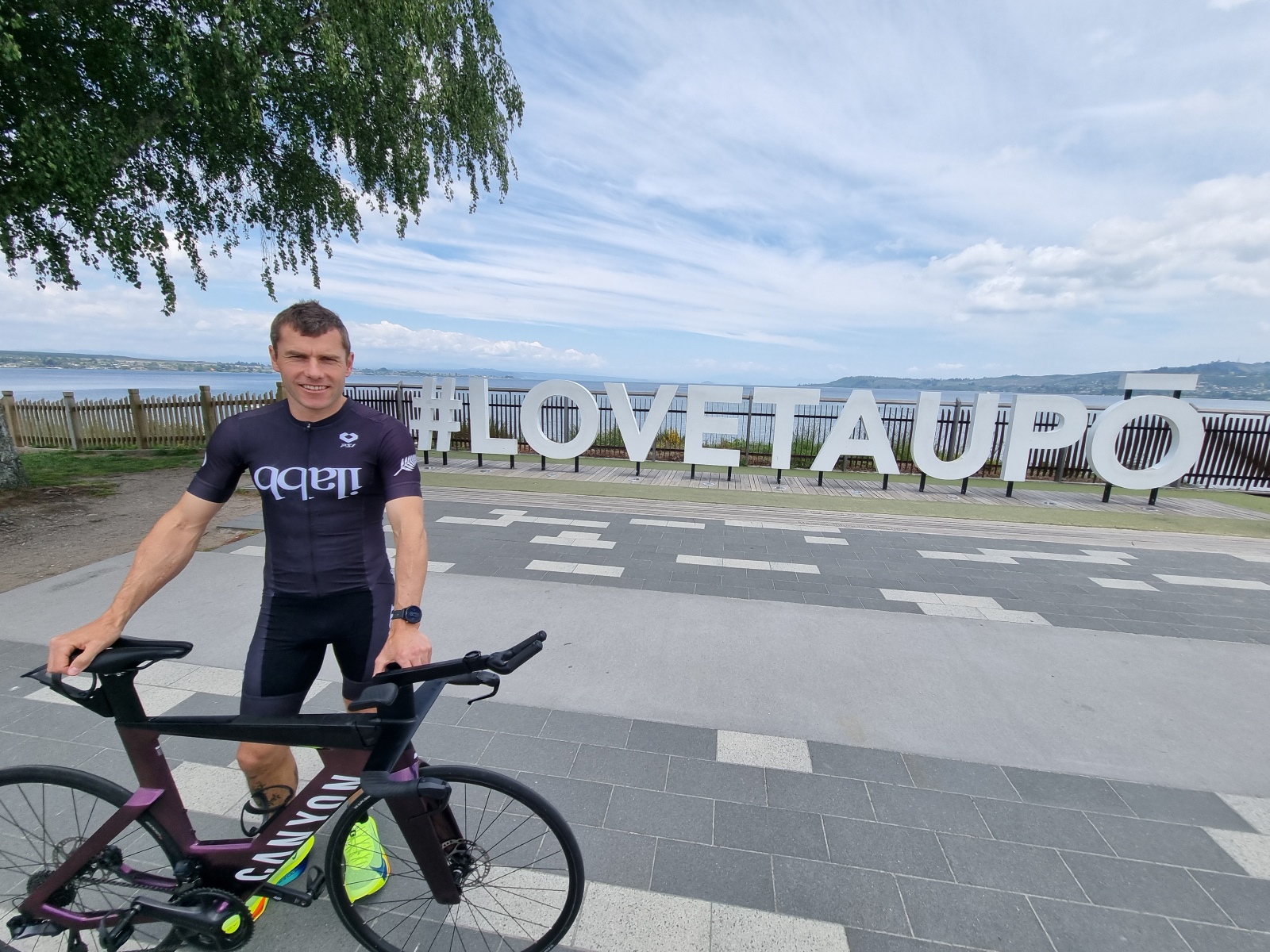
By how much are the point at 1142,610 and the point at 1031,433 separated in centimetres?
554

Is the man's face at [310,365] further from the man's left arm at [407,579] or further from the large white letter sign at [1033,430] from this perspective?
the large white letter sign at [1033,430]

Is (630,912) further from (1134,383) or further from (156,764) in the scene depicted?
(1134,383)

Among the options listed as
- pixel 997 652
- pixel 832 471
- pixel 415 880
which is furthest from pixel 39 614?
pixel 832 471

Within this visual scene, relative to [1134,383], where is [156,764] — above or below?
below

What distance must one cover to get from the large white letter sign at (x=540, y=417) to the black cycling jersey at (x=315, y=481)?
900 centimetres

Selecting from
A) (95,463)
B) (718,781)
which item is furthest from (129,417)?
(718,781)

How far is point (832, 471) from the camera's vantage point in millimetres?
12422

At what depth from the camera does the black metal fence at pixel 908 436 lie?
10656 millimetres

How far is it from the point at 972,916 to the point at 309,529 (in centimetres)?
278

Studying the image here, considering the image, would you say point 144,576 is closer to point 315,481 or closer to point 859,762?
point 315,481

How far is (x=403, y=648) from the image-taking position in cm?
156

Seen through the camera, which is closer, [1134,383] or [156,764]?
[156,764]

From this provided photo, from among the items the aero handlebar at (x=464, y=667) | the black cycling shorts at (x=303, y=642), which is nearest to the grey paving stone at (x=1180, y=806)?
the aero handlebar at (x=464, y=667)

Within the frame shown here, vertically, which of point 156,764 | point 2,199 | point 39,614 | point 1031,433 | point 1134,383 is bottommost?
point 39,614
